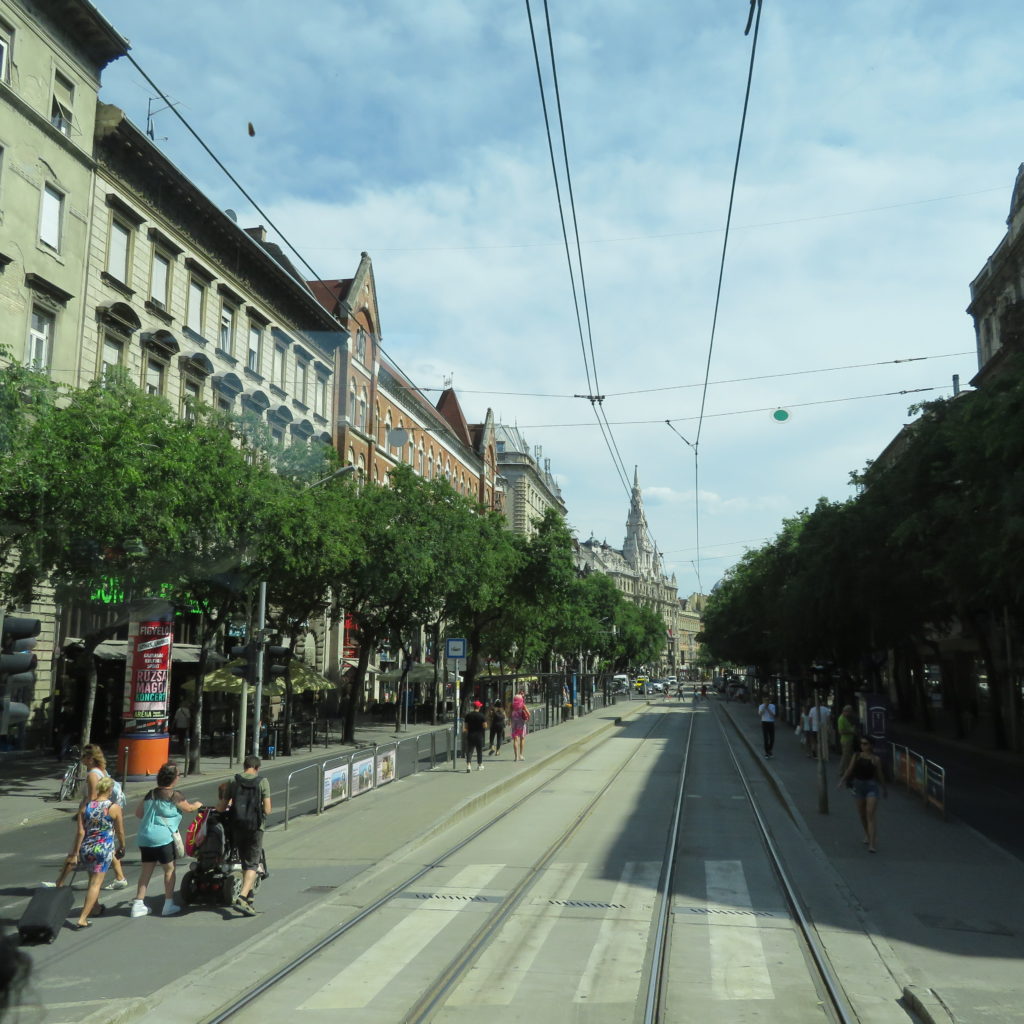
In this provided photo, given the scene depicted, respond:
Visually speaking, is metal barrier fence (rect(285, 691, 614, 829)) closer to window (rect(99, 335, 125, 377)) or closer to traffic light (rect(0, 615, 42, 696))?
traffic light (rect(0, 615, 42, 696))

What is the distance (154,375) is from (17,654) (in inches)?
944

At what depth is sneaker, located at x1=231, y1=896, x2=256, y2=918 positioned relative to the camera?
9.63 m

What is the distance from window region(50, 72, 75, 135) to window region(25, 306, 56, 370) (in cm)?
493

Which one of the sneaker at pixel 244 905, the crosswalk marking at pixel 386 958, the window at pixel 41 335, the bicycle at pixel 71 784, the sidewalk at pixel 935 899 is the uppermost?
the window at pixel 41 335

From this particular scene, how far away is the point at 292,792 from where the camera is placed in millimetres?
18656

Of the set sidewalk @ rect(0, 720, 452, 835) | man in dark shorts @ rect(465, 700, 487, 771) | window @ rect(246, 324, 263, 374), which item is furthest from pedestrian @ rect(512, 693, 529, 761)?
window @ rect(246, 324, 263, 374)

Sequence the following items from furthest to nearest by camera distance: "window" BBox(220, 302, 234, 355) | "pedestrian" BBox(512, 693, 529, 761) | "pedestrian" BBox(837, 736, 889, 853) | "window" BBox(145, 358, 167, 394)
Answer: "window" BBox(220, 302, 234, 355) → "window" BBox(145, 358, 167, 394) → "pedestrian" BBox(512, 693, 529, 761) → "pedestrian" BBox(837, 736, 889, 853)

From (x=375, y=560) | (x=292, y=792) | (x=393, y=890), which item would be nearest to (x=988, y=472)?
(x=393, y=890)

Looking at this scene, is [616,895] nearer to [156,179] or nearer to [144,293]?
[144,293]

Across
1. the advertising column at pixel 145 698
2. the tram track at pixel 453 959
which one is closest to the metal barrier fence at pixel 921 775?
the tram track at pixel 453 959

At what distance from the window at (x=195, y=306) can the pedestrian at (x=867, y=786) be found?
84.2 ft

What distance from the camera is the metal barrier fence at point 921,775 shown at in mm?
17016

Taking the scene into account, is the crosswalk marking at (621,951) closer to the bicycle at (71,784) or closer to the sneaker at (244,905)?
the sneaker at (244,905)

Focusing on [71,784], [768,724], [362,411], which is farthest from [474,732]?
[362,411]
